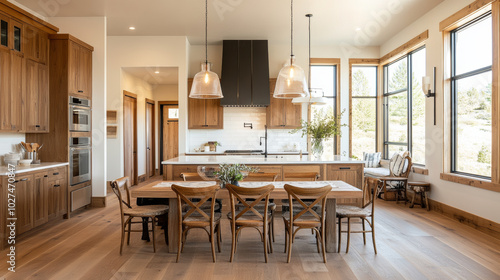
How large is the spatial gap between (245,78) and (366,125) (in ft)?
10.7

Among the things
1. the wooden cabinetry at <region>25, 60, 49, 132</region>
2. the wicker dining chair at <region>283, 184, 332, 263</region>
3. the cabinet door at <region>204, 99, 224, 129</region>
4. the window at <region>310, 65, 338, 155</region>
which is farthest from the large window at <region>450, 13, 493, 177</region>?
the wooden cabinetry at <region>25, 60, 49, 132</region>

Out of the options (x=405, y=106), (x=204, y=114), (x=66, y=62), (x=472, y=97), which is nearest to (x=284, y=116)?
(x=204, y=114)

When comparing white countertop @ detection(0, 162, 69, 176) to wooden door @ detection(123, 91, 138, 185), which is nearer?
white countertop @ detection(0, 162, 69, 176)

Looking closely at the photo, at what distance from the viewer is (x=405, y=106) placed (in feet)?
23.6

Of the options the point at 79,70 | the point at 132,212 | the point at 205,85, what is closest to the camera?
the point at 132,212

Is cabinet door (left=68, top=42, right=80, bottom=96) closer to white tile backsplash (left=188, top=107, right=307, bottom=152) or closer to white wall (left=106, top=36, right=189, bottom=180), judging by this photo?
white wall (left=106, top=36, right=189, bottom=180)

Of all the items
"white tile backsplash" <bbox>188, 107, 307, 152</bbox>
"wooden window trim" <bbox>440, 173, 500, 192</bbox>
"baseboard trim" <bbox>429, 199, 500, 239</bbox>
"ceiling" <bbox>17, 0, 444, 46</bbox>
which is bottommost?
"baseboard trim" <bbox>429, 199, 500, 239</bbox>

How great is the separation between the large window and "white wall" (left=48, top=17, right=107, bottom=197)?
19.5 ft

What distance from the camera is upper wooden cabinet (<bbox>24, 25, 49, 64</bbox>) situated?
4.66 m

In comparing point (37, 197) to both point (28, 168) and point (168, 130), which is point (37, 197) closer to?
point (28, 168)

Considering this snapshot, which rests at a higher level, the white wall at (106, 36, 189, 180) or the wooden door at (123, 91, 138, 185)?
the white wall at (106, 36, 189, 180)

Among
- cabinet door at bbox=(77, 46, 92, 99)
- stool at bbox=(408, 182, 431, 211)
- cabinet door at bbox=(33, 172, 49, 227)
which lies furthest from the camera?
stool at bbox=(408, 182, 431, 211)

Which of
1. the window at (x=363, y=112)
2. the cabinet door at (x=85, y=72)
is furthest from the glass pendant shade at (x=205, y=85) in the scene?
the window at (x=363, y=112)

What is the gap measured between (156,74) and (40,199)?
15.8 feet
